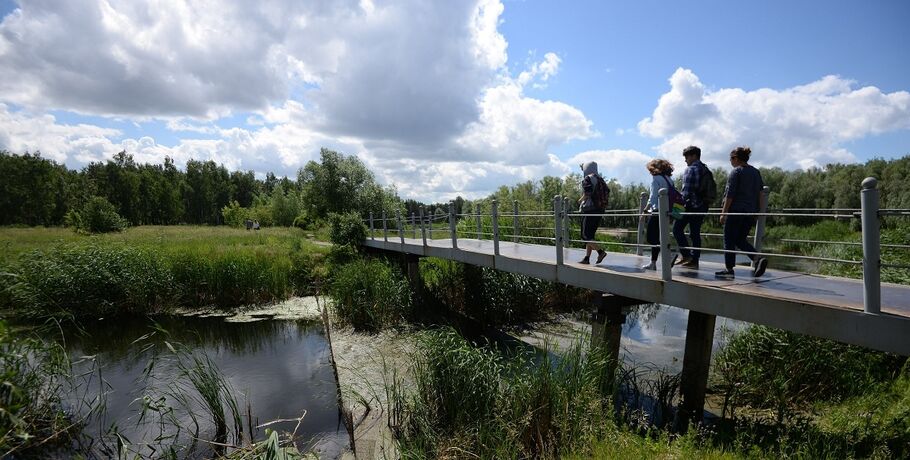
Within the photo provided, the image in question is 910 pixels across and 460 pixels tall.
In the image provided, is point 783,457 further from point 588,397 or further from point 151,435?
point 151,435

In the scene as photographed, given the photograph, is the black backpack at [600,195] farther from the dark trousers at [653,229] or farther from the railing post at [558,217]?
the dark trousers at [653,229]

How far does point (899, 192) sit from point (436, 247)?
149 ft

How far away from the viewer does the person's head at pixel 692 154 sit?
600 cm

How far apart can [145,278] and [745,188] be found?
59.4ft

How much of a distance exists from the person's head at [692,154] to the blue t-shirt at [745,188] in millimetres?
626

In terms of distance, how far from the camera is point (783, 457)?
4.55 meters

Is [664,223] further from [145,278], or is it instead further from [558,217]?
[145,278]

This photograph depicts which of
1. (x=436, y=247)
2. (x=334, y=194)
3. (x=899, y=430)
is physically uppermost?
(x=334, y=194)

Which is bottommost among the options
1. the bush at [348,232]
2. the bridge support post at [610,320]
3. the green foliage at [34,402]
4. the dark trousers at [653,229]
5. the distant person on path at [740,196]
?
the green foliage at [34,402]

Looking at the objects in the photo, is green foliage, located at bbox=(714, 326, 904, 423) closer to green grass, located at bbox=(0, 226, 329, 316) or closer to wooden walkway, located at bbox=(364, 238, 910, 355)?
wooden walkway, located at bbox=(364, 238, 910, 355)

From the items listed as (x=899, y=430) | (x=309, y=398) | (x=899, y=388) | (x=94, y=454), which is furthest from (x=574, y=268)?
(x=94, y=454)

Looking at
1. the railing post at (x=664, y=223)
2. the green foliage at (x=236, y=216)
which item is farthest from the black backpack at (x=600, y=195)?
the green foliage at (x=236, y=216)

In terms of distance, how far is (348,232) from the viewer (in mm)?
20062

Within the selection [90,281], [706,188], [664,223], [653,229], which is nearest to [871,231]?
[664,223]
